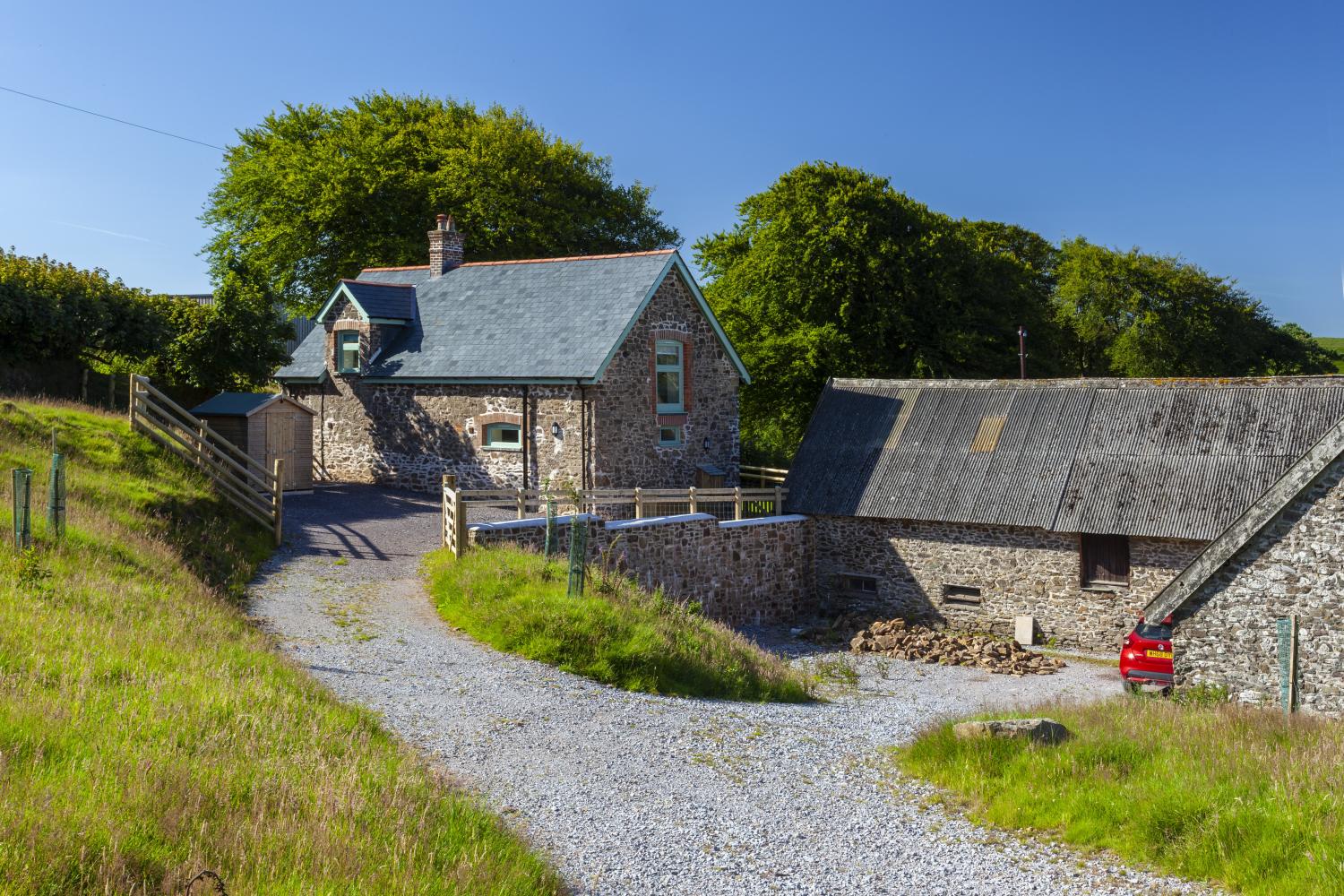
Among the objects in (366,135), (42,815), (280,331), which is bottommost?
(42,815)

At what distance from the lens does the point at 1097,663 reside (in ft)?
72.5

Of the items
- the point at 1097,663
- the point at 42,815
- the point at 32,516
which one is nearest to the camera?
the point at 42,815

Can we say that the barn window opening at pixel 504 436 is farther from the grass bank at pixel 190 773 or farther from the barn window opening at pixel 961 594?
the grass bank at pixel 190 773

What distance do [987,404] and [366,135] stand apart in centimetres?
2905

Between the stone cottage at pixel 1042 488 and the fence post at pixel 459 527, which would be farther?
the stone cottage at pixel 1042 488

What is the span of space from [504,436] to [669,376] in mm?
4433

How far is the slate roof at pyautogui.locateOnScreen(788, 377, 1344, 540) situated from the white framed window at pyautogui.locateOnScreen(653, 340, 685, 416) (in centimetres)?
345

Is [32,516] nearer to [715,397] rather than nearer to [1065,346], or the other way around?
[715,397]

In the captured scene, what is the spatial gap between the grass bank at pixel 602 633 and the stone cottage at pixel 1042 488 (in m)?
8.51

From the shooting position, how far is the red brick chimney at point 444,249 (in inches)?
1250

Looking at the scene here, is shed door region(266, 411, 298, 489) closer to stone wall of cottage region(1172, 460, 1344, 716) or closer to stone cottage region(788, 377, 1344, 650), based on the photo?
stone cottage region(788, 377, 1344, 650)

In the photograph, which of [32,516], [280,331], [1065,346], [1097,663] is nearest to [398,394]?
[280,331]

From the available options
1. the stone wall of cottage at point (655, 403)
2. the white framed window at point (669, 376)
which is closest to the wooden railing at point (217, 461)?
the stone wall of cottage at point (655, 403)

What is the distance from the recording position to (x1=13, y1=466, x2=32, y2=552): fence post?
43.7ft
